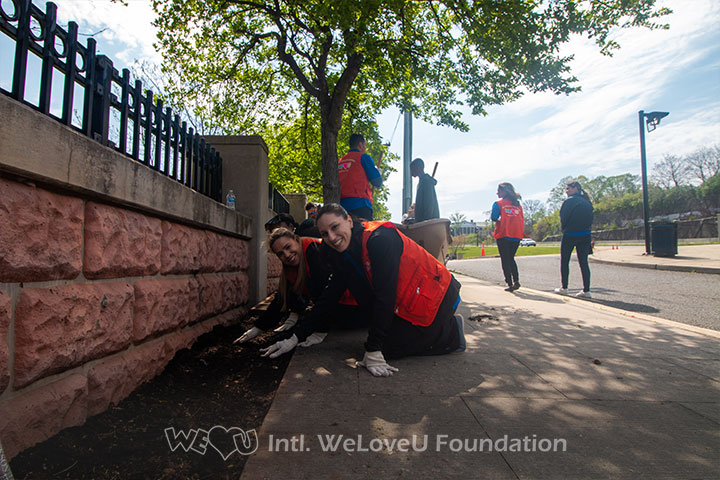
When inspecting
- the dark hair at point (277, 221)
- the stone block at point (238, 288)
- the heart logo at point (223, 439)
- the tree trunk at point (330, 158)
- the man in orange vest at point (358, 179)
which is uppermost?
the tree trunk at point (330, 158)

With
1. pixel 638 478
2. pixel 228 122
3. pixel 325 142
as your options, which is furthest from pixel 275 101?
pixel 638 478

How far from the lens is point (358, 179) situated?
530 cm

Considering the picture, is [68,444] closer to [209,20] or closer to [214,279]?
[214,279]

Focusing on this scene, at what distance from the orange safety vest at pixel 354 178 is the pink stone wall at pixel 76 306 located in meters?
2.86

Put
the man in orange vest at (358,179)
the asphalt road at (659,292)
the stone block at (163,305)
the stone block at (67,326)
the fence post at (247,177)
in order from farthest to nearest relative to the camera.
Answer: the man in orange vest at (358,179), the asphalt road at (659,292), the fence post at (247,177), the stone block at (163,305), the stone block at (67,326)

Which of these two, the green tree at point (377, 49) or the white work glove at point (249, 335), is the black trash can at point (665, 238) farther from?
the white work glove at point (249, 335)

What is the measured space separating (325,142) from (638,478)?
7.12m

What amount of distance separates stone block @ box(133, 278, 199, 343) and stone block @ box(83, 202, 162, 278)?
0.39 feet

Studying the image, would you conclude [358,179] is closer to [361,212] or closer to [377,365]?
[361,212]

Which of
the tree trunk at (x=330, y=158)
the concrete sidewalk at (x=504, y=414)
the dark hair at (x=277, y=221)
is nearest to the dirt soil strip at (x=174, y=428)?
the concrete sidewalk at (x=504, y=414)

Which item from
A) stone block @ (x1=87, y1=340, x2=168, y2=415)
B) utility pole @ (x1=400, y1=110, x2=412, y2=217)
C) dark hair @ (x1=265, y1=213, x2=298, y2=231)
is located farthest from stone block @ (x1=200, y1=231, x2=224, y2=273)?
utility pole @ (x1=400, y1=110, x2=412, y2=217)

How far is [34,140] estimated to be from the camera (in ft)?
5.00

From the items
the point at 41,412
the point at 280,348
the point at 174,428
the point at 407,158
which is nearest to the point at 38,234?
the point at 41,412

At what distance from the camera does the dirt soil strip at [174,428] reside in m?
1.49
